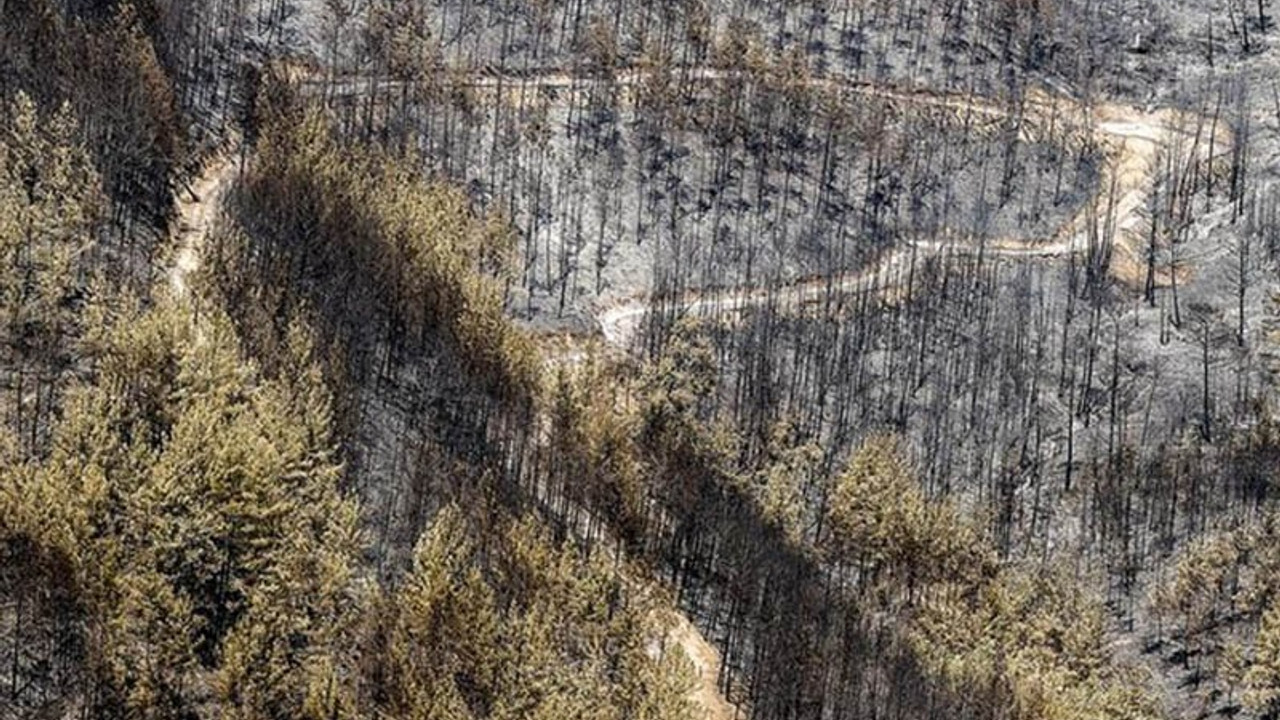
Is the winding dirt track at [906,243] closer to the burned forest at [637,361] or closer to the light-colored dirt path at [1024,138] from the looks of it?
the light-colored dirt path at [1024,138]

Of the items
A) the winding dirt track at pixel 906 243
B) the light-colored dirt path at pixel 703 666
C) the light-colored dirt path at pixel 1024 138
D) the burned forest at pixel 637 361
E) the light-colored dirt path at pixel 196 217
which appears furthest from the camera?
the light-colored dirt path at pixel 1024 138

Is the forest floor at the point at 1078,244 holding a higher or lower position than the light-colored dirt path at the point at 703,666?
higher

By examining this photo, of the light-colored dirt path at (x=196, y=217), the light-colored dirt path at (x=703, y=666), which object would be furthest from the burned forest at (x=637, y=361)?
the light-colored dirt path at (x=196, y=217)

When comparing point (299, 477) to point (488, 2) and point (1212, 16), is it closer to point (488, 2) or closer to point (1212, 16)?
point (488, 2)

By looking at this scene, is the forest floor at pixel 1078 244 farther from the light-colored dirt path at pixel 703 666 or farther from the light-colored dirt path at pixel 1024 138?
the light-colored dirt path at pixel 703 666

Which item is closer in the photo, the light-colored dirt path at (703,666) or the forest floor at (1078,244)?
the light-colored dirt path at (703,666)

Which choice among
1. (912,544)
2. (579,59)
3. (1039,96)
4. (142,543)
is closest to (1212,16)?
(1039,96)

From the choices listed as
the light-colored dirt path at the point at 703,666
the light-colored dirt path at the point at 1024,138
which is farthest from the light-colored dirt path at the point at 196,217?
the light-colored dirt path at the point at 703,666

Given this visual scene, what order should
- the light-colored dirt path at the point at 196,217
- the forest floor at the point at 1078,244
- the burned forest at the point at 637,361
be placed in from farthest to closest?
the forest floor at the point at 1078,244 < the light-colored dirt path at the point at 196,217 < the burned forest at the point at 637,361

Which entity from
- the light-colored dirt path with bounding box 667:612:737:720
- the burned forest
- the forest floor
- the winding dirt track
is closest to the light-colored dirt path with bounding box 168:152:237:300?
the winding dirt track
